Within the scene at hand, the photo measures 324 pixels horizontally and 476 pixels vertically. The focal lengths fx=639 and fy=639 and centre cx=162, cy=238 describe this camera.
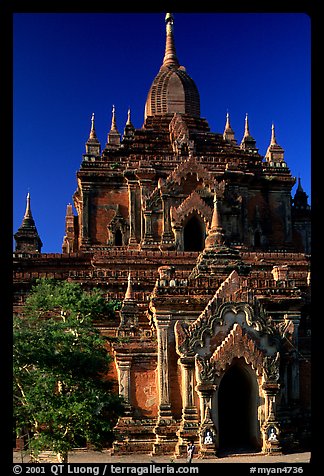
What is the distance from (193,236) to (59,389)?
15.4 meters

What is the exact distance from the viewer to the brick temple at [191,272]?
1823 cm

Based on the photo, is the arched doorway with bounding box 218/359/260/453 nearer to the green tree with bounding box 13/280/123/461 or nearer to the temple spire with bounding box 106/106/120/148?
the green tree with bounding box 13/280/123/461

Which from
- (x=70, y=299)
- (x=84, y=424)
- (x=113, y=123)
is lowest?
(x=84, y=424)

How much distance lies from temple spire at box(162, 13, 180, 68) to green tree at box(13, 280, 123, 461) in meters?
25.9

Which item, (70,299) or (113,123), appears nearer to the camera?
(70,299)

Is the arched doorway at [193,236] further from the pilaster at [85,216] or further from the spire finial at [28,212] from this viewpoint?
the spire finial at [28,212]

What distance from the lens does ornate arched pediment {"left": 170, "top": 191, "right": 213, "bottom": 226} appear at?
2938 cm

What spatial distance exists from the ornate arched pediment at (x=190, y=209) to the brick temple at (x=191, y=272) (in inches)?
1.9

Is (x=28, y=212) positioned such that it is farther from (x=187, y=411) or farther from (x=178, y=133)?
(x=187, y=411)

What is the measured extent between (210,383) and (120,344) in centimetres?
299
